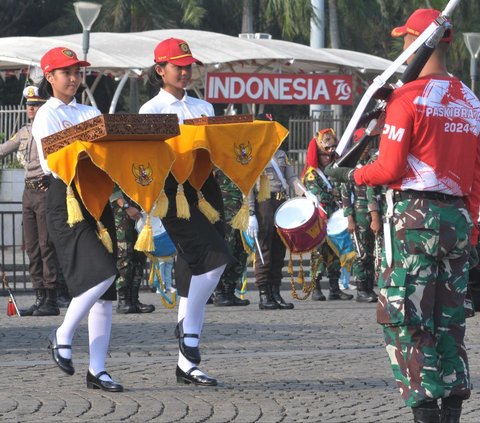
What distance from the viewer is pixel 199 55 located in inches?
1148

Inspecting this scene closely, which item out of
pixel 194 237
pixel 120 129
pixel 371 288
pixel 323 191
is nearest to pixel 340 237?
pixel 323 191

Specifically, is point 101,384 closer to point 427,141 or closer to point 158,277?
point 427,141

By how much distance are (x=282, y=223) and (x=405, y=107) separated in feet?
24.1

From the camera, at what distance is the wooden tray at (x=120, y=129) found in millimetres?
7977

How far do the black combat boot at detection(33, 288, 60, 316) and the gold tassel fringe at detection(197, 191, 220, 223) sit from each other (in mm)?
4916

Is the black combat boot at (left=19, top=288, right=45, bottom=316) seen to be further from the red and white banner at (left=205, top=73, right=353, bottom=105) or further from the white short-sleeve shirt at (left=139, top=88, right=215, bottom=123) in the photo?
the red and white banner at (left=205, top=73, right=353, bottom=105)

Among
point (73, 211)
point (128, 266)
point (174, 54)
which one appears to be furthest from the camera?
point (128, 266)

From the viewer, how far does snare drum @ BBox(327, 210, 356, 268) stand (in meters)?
15.0

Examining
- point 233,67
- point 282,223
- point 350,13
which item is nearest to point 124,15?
point 350,13

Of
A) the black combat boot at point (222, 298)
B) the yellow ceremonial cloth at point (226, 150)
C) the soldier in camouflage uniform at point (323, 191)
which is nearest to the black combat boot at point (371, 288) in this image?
the soldier in camouflage uniform at point (323, 191)

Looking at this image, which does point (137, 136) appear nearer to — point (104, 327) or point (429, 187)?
point (104, 327)

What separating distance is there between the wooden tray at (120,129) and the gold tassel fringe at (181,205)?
0.37m

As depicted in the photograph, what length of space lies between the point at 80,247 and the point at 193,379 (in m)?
1.03

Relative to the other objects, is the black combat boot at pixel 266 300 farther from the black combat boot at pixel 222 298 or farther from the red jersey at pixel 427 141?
the red jersey at pixel 427 141
